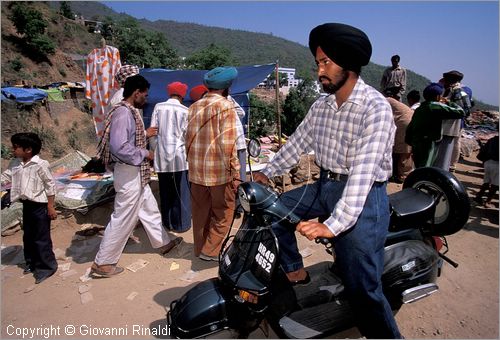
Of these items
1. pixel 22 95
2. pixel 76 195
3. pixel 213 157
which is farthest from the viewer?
pixel 22 95

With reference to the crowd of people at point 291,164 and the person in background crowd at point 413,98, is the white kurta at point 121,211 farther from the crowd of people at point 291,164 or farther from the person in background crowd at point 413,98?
the person in background crowd at point 413,98

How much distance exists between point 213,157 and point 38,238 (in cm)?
211

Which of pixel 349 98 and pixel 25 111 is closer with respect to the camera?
pixel 349 98

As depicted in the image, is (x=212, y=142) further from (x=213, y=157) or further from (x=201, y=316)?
(x=201, y=316)

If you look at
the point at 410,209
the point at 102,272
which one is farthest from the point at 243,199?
the point at 102,272

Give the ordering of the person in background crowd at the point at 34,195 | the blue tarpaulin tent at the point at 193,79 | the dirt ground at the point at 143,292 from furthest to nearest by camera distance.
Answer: the blue tarpaulin tent at the point at 193,79 → the person in background crowd at the point at 34,195 → the dirt ground at the point at 143,292

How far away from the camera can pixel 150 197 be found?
3.76m

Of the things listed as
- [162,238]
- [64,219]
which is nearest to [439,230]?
[162,238]

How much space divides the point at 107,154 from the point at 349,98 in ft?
8.38

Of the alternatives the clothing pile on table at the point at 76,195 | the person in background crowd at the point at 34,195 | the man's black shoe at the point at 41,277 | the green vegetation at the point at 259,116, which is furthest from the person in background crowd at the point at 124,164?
the clothing pile on table at the point at 76,195

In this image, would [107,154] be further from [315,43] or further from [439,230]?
[439,230]

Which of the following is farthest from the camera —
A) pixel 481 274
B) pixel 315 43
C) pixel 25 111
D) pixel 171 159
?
pixel 25 111

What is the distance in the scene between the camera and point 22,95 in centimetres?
2159

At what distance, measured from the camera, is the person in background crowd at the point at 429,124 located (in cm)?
450
